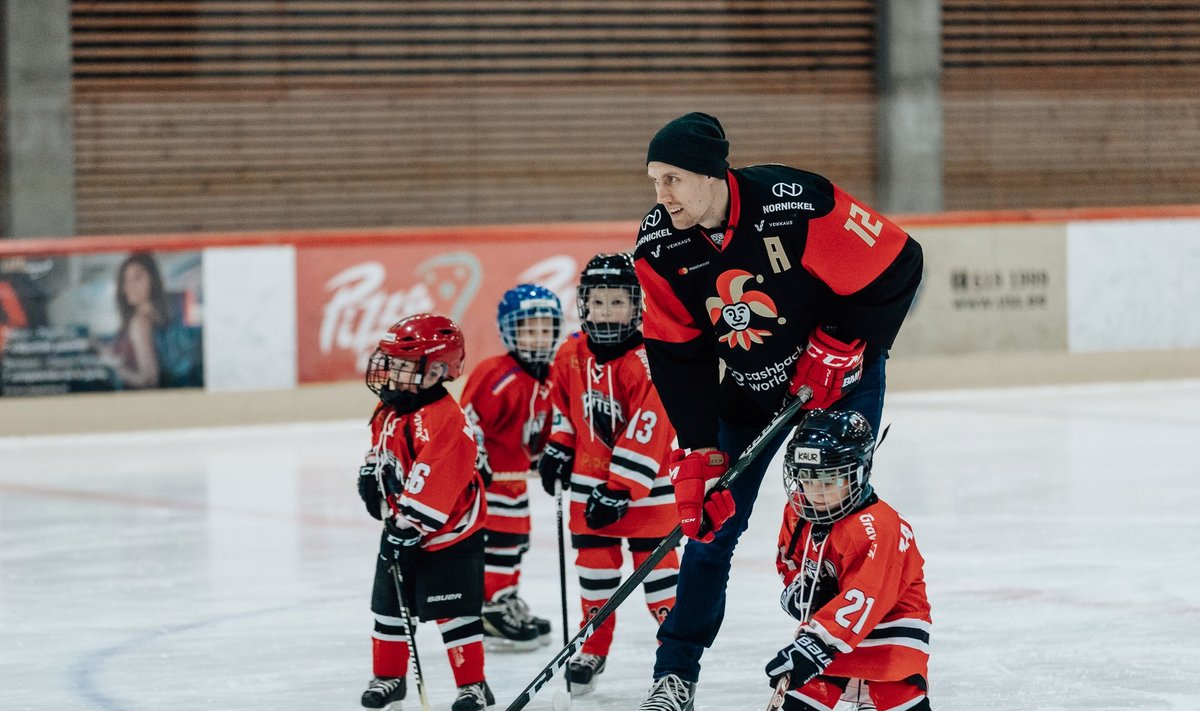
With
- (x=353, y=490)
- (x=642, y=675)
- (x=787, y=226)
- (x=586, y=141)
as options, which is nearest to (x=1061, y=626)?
(x=642, y=675)

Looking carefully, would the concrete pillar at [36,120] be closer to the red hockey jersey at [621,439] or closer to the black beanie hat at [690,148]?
the red hockey jersey at [621,439]

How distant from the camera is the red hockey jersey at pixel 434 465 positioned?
12.5 ft

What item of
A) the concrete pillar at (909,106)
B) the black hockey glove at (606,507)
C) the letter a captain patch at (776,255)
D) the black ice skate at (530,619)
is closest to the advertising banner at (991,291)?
the concrete pillar at (909,106)

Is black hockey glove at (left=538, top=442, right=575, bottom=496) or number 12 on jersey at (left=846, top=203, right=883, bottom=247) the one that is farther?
black hockey glove at (left=538, top=442, right=575, bottom=496)

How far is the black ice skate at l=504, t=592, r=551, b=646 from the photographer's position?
4.64 meters

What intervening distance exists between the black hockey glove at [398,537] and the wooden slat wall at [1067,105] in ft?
27.6

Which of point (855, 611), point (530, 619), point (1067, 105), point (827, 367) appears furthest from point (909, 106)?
point (855, 611)

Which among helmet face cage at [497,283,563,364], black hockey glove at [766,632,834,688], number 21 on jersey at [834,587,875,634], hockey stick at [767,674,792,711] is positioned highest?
helmet face cage at [497,283,563,364]

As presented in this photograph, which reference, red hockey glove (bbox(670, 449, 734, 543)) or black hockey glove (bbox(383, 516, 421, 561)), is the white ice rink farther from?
red hockey glove (bbox(670, 449, 734, 543))

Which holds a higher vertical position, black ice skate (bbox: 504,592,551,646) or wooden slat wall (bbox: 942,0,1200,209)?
wooden slat wall (bbox: 942,0,1200,209)

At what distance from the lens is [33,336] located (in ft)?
27.6

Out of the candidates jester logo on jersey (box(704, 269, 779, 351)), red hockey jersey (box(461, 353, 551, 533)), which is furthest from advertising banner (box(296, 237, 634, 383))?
jester logo on jersey (box(704, 269, 779, 351))

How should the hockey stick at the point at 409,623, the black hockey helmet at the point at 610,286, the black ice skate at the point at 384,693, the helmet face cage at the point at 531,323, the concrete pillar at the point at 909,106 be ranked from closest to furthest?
the hockey stick at the point at 409,623
the black ice skate at the point at 384,693
the black hockey helmet at the point at 610,286
the helmet face cage at the point at 531,323
the concrete pillar at the point at 909,106

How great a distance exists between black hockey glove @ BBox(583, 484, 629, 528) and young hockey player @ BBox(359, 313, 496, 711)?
0.29 meters
